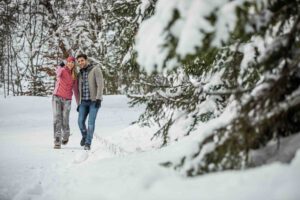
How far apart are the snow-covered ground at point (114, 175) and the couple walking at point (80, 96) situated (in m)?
0.36

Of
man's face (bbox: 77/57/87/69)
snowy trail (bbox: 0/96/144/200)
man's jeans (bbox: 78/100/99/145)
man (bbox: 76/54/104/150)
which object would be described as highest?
man's face (bbox: 77/57/87/69)

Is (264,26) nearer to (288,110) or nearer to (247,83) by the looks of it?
(288,110)

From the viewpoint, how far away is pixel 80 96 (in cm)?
934

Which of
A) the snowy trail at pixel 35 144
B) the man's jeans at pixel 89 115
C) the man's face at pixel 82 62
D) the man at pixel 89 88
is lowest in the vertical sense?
the snowy trail at pixel 35 144

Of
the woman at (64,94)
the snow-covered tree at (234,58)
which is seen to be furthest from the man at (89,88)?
the snow-covered tree at (234,58)

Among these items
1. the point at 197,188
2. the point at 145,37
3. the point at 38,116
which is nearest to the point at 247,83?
the point at 197,188

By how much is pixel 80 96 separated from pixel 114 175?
16.3 feet

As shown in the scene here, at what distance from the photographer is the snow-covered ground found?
3.12m

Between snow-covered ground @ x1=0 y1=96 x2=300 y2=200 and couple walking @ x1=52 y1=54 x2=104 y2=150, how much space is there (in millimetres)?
358

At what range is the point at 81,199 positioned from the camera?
403cm

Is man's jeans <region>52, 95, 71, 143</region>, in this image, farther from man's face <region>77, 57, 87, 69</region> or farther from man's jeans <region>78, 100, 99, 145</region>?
man's face <region>77, 57, 87, 69</region>

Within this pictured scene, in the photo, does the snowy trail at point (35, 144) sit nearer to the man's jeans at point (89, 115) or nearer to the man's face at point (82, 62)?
the man's jeans at point (89, 115)

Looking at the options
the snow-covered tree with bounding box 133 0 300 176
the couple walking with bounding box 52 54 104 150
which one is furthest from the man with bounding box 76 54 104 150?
the snow-covered tree with bounding box 133 0 300 176

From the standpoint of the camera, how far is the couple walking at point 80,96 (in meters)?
9.16
